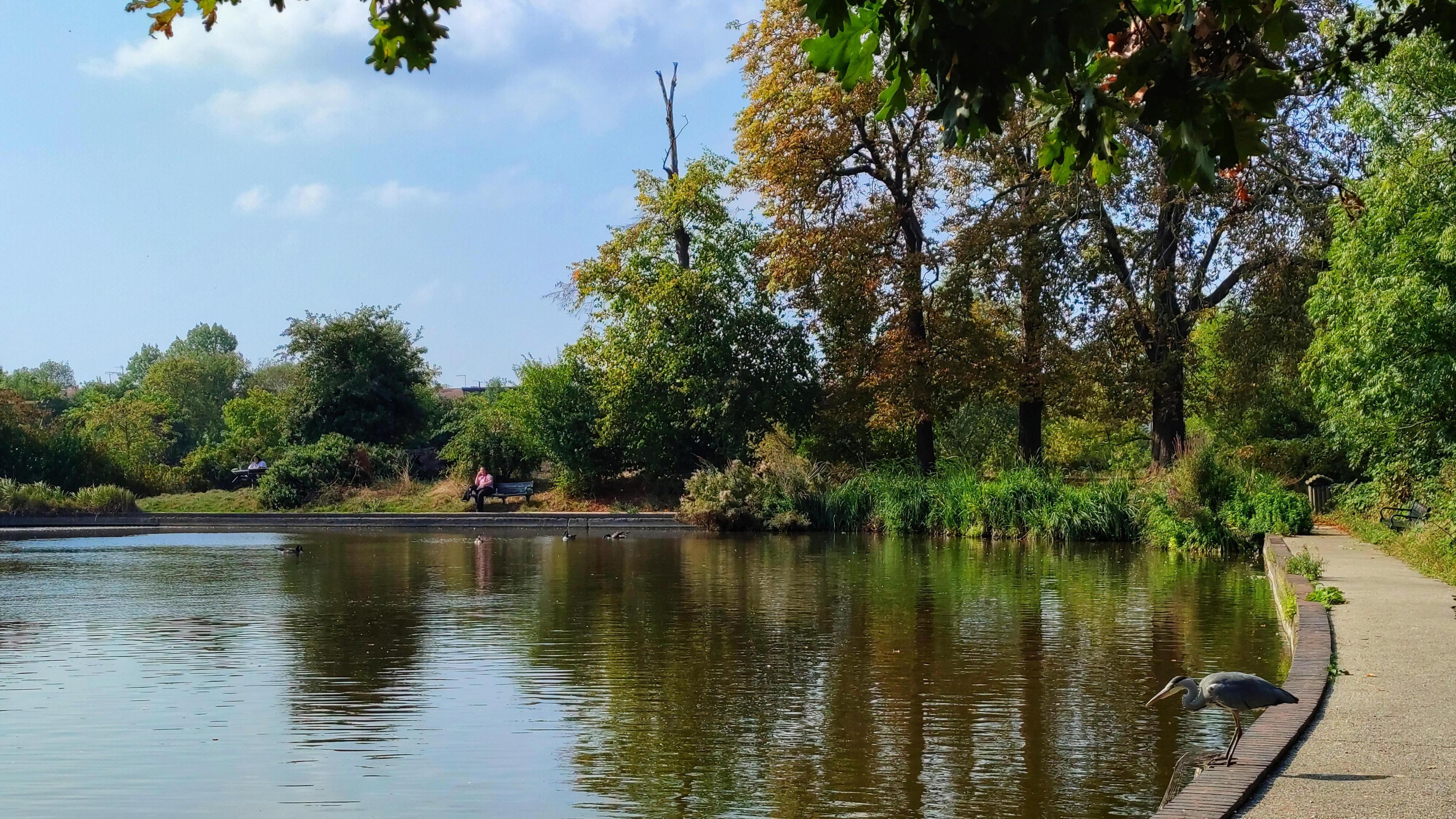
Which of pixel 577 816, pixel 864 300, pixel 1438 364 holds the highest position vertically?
pixel 864 300

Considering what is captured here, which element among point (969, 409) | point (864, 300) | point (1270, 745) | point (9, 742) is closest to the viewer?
point (1270, 745)

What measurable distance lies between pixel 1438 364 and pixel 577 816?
15.6 m

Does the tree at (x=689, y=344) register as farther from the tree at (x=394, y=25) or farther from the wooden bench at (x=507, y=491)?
the tree at (x=394, y=25)

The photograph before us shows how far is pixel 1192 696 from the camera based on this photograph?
24.5 ft

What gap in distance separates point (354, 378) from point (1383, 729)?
124 ft

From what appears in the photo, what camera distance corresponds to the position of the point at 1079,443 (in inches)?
1591

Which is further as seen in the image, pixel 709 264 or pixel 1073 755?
pixel 709 264

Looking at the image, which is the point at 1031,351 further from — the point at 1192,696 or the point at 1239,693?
the point at 1239,693

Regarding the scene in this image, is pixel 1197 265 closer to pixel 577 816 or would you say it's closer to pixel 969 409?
pixel 969 409

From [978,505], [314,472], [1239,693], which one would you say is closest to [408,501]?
[314,472]

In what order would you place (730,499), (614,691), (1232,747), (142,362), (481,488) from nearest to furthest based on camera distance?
(1232,747)
(614,691)
(730,499)
(481,488)
(142,362)

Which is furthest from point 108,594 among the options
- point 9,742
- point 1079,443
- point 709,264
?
point 1079,443

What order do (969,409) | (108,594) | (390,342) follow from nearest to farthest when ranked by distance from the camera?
(108,594) < (969,409) < (390,342)

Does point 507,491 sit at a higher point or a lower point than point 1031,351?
lower
